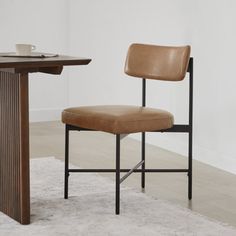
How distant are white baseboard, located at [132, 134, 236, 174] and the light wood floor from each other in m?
0.05

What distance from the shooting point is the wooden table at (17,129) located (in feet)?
9.11

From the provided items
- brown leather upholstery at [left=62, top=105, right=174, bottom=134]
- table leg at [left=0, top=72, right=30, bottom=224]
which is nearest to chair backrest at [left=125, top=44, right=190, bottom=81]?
brown leather upholstery at [left=62, top=105, right=174, bottom=134]

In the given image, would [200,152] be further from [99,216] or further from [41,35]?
[41,35]

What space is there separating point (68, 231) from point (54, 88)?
10.4 feet

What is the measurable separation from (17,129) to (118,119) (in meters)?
0.47

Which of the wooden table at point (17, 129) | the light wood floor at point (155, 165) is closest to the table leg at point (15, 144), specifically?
the wooden table at point (17, 129)

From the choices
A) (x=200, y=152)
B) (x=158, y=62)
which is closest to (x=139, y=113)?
(x=158, y=62)

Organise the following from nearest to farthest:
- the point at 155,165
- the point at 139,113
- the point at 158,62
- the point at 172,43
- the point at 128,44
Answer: the point at 139,113
the point at 158,62
the point at 155,165
the point at 172,43
the point at 128,44

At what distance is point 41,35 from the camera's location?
5.68 m

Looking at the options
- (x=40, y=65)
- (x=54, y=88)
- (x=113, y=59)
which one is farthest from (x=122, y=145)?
(x=40, y=65)

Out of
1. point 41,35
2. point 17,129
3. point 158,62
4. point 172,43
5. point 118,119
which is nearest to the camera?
point 17,129

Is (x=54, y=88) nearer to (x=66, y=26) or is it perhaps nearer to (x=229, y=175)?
(x=66, y=26)

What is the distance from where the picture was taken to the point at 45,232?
2.78 m

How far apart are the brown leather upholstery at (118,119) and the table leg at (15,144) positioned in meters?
0.35
